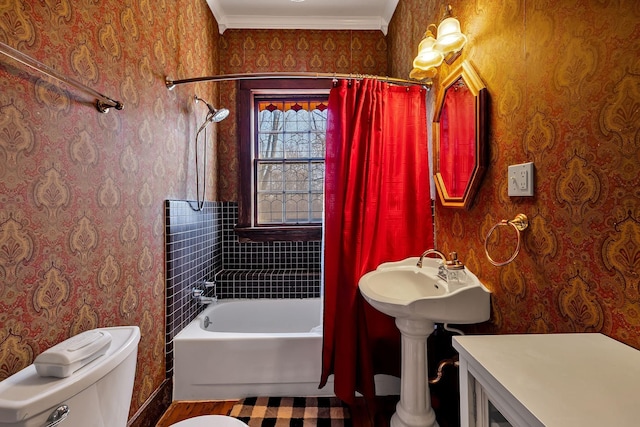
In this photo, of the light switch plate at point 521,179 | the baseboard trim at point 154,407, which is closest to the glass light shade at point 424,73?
the light switch plate at point 521,179

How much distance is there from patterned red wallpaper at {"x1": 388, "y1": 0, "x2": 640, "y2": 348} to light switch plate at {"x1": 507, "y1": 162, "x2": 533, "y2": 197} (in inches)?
0.9

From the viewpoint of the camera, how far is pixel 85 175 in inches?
42.6

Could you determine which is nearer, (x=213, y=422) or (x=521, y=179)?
(x=521, y=179)

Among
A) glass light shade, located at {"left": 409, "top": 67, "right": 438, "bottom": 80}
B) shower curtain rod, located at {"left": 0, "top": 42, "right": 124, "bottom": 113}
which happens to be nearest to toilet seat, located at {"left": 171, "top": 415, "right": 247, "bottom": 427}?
shower curtain rod, located at {"left": 0, "top": 42, "right": 124, "bottom": 113}

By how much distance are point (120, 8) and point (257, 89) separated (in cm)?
143

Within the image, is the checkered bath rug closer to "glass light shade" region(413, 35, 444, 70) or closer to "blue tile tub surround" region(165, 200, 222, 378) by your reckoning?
"blue tile tub surround" region(165, 200, 222, 378)

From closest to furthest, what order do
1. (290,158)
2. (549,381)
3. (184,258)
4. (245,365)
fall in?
1. (549,381)
2. (245,365)
3. (184,258)
4. (290,158)

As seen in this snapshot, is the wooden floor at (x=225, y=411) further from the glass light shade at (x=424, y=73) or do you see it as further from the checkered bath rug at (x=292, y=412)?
the glass light shade at (x=424, y=73)

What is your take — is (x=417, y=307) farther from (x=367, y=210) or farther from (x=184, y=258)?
(x=184, y=258)

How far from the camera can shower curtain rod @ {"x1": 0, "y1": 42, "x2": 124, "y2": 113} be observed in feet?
2.45

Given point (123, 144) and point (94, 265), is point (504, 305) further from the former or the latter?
point (123, 144)

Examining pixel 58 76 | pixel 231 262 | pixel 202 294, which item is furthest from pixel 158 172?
pixel 231 262

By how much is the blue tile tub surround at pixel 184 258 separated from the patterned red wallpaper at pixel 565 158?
1.63 m

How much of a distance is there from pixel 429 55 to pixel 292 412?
206 cm
